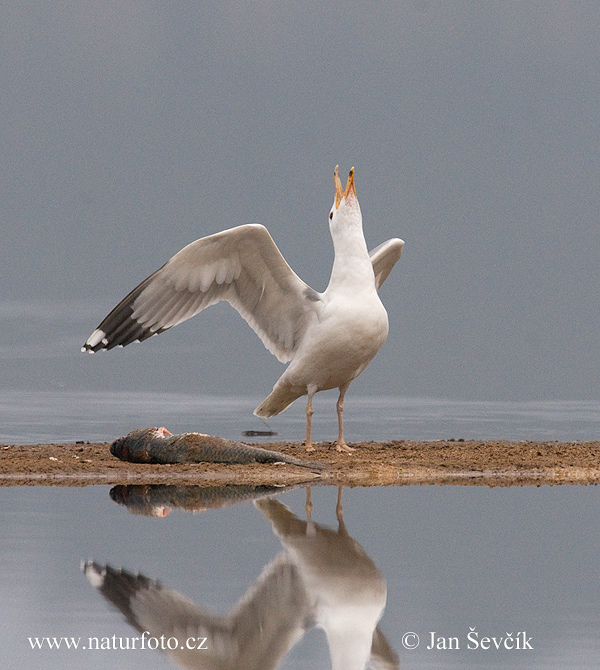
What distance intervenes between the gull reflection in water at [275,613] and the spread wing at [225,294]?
244 inches

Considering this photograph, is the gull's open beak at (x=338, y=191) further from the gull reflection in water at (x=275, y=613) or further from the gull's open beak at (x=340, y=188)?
the gull reflection in water at (x=275, y=613)

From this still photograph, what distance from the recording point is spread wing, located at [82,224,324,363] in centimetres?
1298

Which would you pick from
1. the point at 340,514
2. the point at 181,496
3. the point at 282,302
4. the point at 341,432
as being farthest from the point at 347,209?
the point at 340,514

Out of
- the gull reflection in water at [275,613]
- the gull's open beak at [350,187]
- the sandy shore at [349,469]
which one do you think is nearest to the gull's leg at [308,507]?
the sandy shore at [349,469]

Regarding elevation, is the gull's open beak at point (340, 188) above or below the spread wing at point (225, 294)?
above

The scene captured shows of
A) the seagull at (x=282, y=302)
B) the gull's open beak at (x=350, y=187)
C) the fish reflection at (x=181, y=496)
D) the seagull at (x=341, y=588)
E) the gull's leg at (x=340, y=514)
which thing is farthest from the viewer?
the gull's open beak at (x=350, y=187)

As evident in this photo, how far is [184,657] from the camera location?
5.38m

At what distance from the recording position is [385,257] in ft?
48.7

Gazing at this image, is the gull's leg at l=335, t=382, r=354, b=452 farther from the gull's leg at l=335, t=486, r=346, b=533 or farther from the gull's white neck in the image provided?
the gull's leg at l=335, t=486, r=346, b=533

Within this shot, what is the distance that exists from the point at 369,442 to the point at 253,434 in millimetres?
2387

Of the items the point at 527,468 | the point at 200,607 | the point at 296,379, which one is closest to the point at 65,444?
the point at 296,379

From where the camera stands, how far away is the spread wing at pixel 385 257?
47.7ft

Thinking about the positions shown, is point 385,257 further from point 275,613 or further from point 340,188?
point 275,613

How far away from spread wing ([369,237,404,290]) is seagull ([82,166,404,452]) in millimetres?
582
